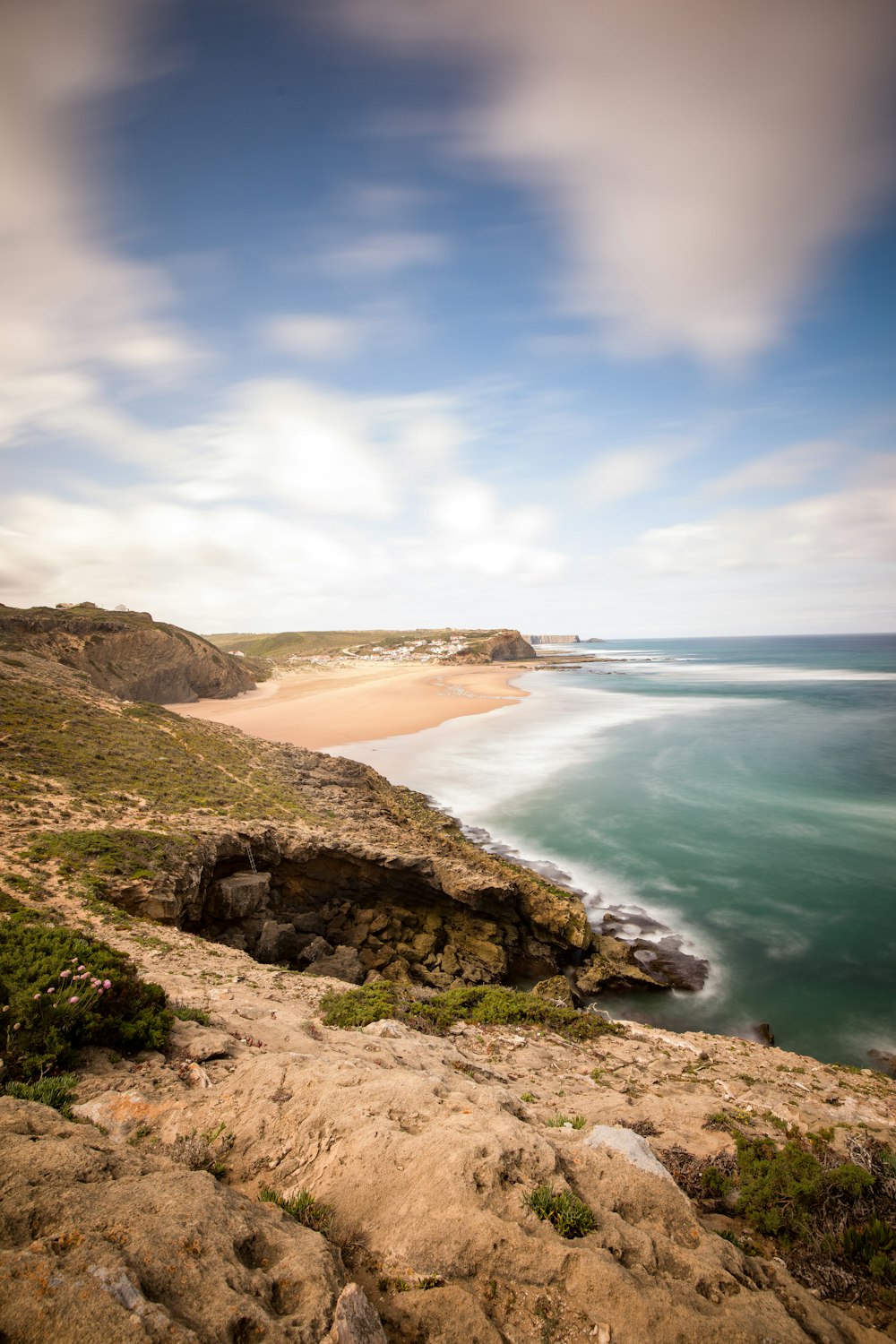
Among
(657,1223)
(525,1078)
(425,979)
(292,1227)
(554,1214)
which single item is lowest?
(425,979)

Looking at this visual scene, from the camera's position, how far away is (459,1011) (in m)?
9.87

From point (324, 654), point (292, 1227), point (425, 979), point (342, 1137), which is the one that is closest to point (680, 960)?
point (425, 979)

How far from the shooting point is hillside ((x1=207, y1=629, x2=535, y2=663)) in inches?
5103

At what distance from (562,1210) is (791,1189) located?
285 centimetres

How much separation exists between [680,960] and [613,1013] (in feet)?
11.5

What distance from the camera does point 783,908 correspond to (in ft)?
62.5

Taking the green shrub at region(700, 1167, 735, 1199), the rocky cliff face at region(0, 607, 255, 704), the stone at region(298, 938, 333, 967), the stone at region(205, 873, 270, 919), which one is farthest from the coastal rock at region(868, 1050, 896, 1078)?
the rocky cliff face at region(0, 607, 255, 704)

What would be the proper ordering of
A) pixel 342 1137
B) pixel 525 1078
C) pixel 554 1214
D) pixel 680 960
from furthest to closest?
1. pixel 680 960
2. pixel 525 1078
3. pixel 342 1137
4. pixel 554 1214

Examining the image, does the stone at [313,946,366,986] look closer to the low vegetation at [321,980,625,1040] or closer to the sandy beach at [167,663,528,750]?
the low vegetation at [321,980,625,1040]

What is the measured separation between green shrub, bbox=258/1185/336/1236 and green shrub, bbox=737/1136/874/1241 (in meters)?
4.13

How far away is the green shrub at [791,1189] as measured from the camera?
510 cm

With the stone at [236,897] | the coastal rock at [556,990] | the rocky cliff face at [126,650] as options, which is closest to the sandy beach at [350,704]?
the rocky cliff face at [126,650]

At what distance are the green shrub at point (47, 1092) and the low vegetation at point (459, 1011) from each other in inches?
165

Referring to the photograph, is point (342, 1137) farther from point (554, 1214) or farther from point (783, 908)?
point (783, 908)
